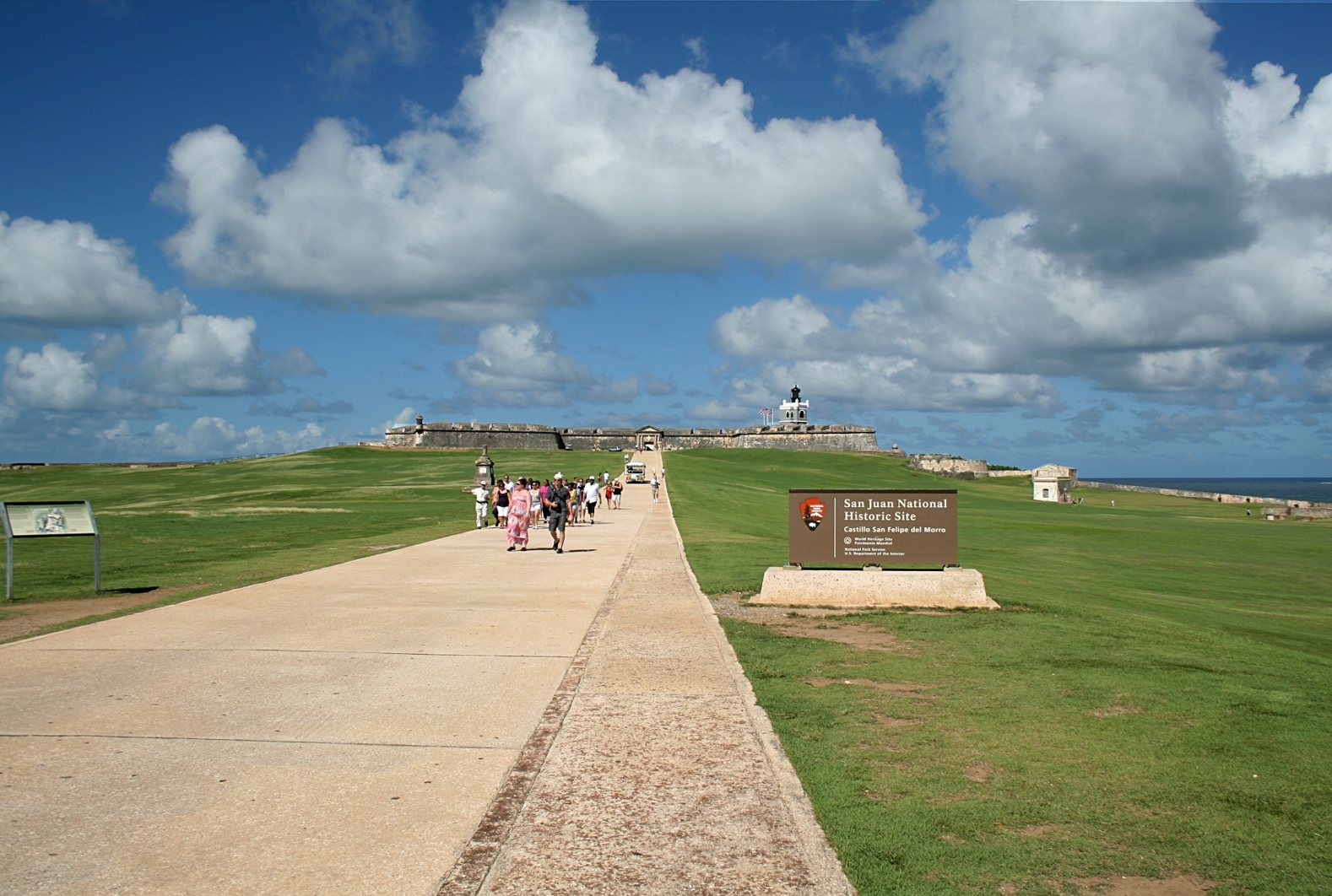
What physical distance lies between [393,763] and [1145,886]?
4.02 meters

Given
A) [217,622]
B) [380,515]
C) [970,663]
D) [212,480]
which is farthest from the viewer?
[212,480]

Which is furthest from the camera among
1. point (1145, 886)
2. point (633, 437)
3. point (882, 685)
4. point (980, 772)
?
point (633, 437)

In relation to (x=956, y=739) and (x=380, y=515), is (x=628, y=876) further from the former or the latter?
(x=380, y=515)

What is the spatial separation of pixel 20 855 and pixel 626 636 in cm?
567

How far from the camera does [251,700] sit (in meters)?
6.48

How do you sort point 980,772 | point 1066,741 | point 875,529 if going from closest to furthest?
point 980,772 → point 1066,741 → point 875,529

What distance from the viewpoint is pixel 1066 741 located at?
5758 millimetres

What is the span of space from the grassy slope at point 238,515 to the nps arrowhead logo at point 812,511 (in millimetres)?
8358

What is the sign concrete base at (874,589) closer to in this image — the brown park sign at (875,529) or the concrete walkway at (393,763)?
the brown park sign at (875,529)

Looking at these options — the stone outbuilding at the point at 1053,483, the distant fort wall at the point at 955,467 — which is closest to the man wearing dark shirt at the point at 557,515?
the stone outbuilding at the point at 1053,483

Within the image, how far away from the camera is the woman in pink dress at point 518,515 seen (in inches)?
704

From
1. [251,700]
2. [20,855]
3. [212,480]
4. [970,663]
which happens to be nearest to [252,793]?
[20,855]

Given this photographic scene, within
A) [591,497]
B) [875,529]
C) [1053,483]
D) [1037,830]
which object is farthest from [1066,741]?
[1053,483]

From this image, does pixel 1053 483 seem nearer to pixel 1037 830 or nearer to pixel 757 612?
pixel 757 612
